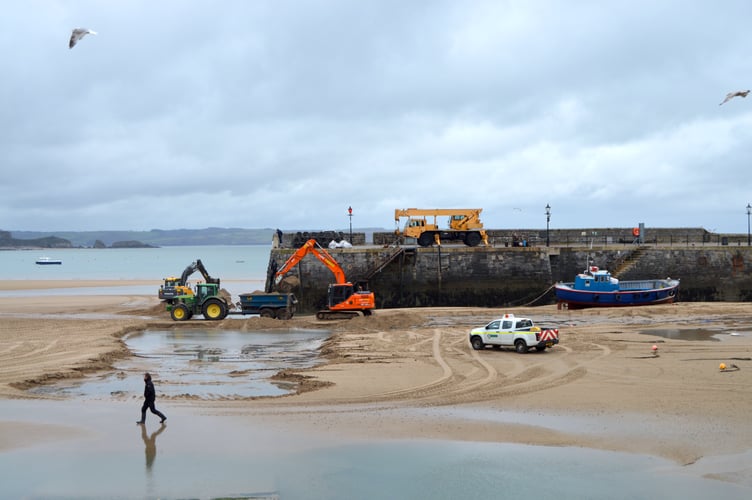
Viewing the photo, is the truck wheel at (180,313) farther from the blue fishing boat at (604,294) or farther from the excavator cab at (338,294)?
the blue fishing boat at (604,294)

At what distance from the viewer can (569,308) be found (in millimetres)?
37156

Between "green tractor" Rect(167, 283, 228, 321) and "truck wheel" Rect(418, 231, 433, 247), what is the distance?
1320cm

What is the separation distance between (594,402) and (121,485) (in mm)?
10058

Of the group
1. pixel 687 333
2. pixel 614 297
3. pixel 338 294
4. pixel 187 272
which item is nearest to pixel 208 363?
pixel 338 294

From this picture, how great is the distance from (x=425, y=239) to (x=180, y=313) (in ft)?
50.6

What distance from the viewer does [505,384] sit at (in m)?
18.2

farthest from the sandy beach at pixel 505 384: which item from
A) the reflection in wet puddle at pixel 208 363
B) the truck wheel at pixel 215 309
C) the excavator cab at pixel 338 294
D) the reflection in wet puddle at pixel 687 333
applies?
the excavator cab at pixel 338 294

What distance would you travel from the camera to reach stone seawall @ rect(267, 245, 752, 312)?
1596 inches

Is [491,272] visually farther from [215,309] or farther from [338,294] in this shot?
[215,309]

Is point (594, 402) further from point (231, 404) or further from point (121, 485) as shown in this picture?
point (121, 485)

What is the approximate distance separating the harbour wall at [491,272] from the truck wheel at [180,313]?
6.53m

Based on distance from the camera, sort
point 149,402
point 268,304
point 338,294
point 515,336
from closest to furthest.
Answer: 1. point 149,402
2. point 515,336
3. point 338,294
4. point 268,304

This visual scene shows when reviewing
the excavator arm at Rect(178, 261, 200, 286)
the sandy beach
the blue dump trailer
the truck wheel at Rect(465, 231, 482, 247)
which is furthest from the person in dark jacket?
the truck wheel at Rect(465, 231, 482, 247)

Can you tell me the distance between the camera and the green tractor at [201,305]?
34375mm
